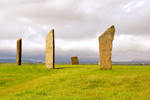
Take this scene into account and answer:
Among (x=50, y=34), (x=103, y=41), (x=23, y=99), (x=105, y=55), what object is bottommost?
(x=23, y=99)

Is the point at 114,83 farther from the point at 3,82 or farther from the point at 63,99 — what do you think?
the point at 3,82

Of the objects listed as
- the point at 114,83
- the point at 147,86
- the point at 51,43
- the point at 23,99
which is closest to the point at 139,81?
the point at 147,86

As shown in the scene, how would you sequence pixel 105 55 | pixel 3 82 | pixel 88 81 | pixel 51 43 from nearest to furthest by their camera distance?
pixel 88 81 < pixel 3 82 < pixel 105 55 < pixel 51 43

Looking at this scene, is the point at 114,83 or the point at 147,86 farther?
the point at 114,83

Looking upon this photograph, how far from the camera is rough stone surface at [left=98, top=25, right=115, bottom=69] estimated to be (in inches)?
899

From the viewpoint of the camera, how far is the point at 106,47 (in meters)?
22.9

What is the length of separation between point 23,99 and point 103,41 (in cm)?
1584

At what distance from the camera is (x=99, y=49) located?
2323 cm

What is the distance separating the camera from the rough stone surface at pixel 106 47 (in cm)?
2283

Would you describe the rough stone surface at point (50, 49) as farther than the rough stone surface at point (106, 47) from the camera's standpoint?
Yes

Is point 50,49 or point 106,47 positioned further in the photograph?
point 50,49

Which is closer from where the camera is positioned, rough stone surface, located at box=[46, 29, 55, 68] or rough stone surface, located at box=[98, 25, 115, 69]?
rough stone surface, located at box=[98, 25, 115, 69]

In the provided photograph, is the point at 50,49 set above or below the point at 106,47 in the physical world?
above

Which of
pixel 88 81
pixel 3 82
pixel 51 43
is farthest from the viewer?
pixel 51 43
